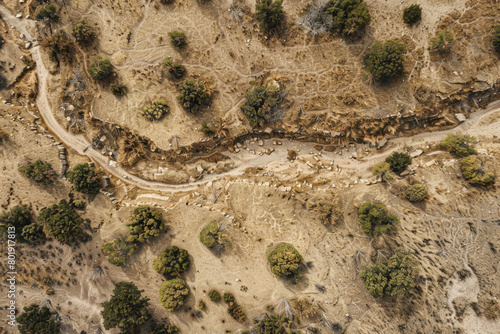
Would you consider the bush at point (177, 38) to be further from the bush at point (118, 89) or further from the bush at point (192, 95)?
the bush at point (118, 89)

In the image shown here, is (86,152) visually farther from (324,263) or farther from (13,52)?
(324,263)

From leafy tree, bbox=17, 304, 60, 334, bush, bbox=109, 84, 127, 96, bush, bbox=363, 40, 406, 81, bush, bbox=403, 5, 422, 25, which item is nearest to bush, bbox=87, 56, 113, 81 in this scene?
bush, bbox=109, 84, 127, 96

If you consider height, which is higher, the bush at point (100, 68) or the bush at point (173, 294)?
the bush at point (100, 68)

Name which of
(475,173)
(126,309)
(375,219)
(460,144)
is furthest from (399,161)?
(126,309)

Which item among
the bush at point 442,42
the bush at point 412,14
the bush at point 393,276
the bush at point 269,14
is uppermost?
the bush at point 269,14

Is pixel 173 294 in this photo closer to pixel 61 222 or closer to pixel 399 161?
pixel 61 222

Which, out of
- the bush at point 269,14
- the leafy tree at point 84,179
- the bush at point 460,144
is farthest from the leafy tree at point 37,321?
the bush at point 460,144

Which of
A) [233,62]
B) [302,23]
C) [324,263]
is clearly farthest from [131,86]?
[324,263]
